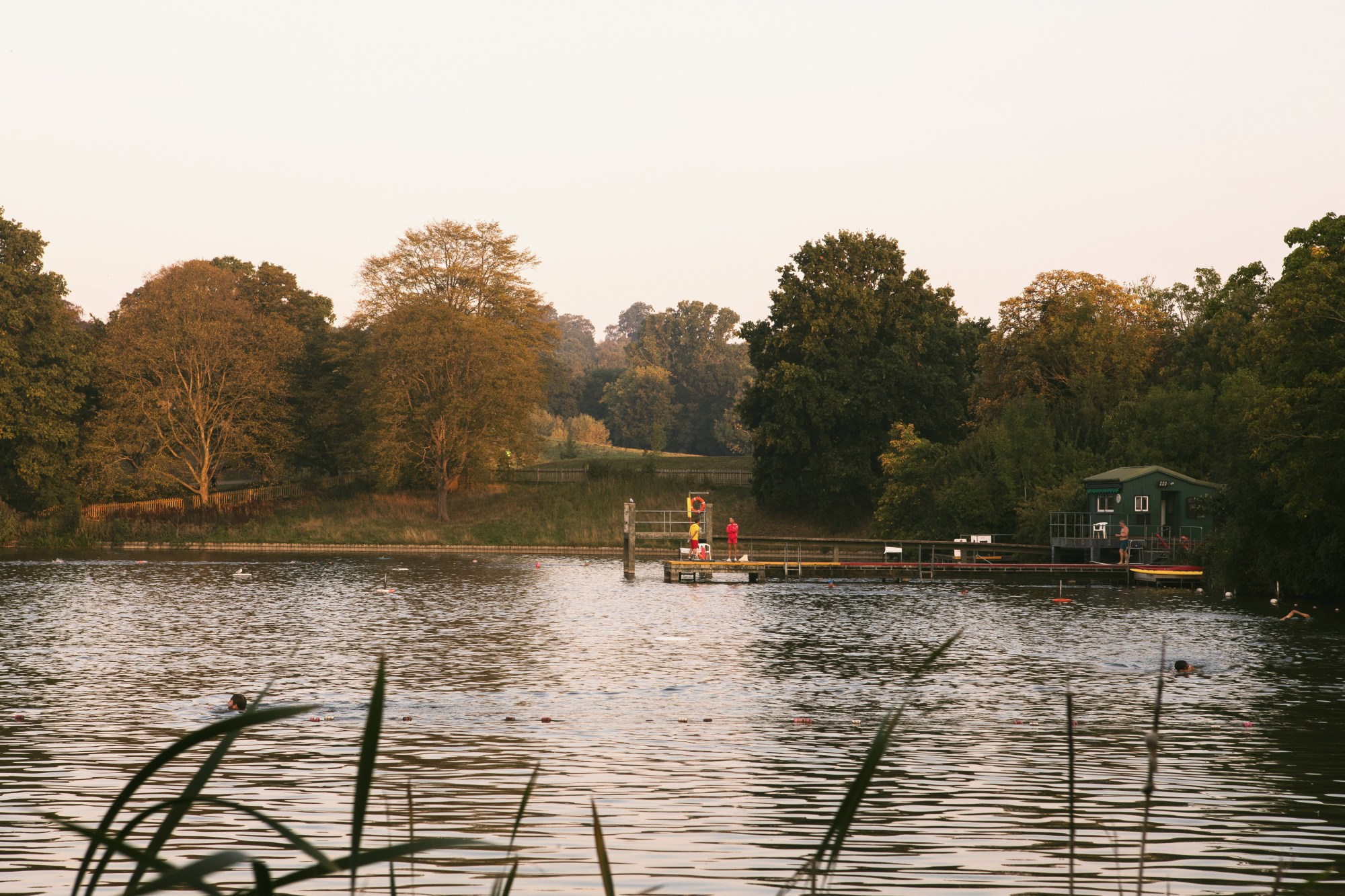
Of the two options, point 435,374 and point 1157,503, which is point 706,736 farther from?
point 435,374

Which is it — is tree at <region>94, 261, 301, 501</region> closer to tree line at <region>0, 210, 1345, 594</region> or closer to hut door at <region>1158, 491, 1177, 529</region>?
tree line at <region>0, 210, 1345, 594</region>

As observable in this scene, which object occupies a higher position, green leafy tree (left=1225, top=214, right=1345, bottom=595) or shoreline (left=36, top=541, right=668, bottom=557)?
green leafy tree (left=1225, top=214, right=1345, bottom=595)

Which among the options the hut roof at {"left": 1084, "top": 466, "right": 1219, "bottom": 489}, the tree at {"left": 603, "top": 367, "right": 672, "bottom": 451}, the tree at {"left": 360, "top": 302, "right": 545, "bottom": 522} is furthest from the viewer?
the tree at {"left": 603, "top": 367, "right": 672, "bottom": 451}

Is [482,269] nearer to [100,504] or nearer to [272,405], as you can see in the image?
→ [272,405]

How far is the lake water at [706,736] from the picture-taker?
11008 millimetres

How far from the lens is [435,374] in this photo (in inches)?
3194

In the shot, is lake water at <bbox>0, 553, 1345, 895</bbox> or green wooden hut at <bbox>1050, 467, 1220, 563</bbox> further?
green wooden hut at <bbox>1050, 467, 1220, 563</bbox>

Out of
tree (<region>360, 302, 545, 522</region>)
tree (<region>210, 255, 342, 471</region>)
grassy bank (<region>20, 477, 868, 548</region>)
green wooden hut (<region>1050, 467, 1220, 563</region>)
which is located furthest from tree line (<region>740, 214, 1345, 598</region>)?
tree (<region>210, 255, 342, 471</region>)

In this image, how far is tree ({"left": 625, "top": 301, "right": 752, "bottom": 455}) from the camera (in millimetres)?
136875

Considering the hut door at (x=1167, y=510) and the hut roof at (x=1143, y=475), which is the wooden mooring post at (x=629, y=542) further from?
the hut door at (x=1167, y=510)

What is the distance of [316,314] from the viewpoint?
89875 mm

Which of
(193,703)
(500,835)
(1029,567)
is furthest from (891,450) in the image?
(500,835)

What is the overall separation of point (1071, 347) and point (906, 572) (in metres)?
24.4

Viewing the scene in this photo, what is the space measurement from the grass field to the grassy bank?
0.07m
